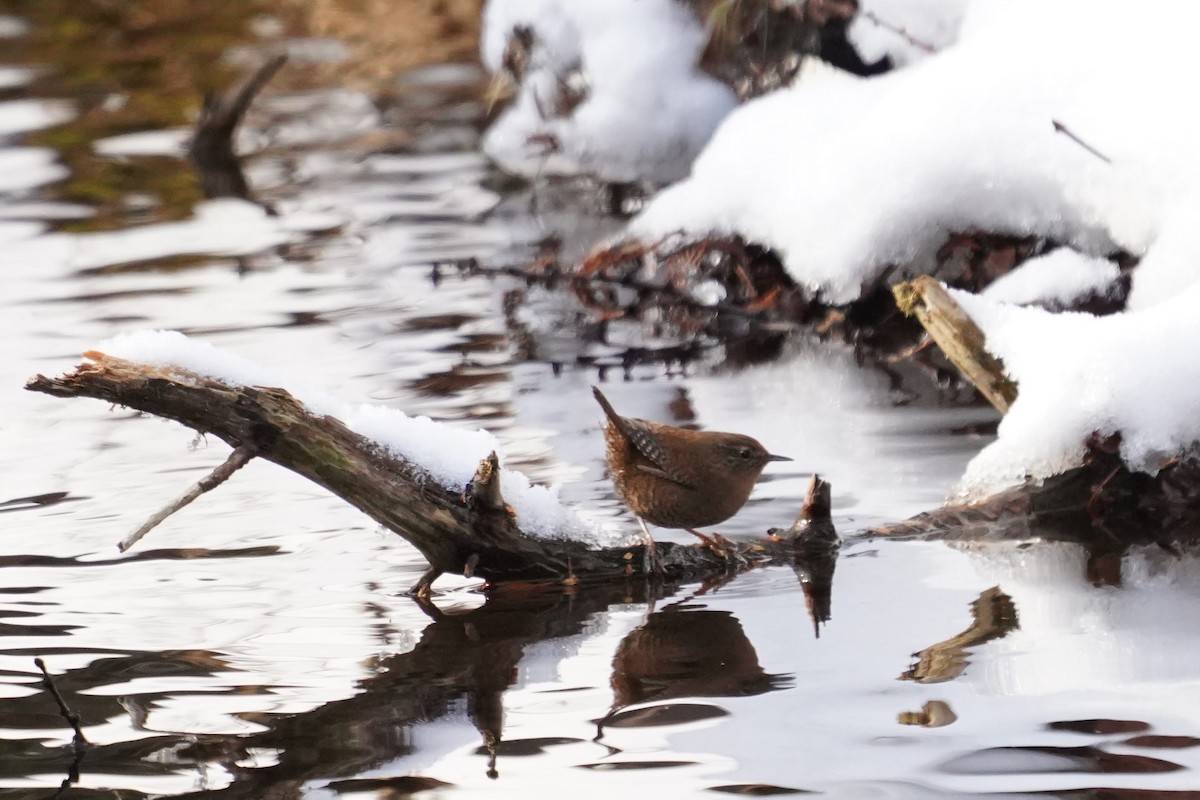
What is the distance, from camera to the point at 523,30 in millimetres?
10336

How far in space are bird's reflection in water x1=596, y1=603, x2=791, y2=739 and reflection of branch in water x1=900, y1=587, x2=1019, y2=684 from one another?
322 mm

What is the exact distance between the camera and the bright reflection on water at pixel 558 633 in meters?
3.41

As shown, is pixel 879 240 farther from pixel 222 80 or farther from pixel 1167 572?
pixel 222 80

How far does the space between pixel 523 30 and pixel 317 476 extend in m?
6.72

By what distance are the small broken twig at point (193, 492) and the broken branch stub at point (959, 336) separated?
2234mm

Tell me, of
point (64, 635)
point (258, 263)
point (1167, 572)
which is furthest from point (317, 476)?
point (258, 263)

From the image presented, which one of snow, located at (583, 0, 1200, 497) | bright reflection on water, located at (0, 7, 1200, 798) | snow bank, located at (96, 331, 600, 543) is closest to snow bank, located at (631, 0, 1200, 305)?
snow, located at (583, 0, 1200, 497)

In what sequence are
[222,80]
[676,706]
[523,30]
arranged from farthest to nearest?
[222,80], [523,30], [676,706]

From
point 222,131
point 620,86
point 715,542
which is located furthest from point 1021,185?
point 222,131

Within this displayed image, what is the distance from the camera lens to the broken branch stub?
5.18m

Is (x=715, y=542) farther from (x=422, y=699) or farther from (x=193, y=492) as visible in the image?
(x=193, y=492)

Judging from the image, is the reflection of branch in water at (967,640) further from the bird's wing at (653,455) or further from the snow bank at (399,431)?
the snow bank at (399,431)

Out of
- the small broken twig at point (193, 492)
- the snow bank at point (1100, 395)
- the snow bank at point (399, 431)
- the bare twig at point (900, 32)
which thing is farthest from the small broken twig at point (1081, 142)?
the small broken twig at point (193, 492)

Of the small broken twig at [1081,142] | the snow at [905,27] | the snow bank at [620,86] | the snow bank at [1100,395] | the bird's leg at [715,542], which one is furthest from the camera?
the snow bank at [620,86]
